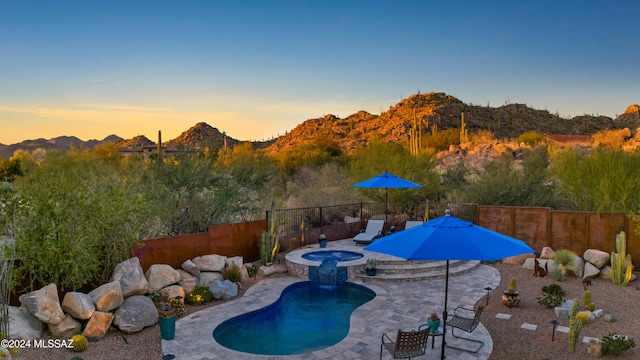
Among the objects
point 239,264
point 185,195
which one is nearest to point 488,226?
point 239,264

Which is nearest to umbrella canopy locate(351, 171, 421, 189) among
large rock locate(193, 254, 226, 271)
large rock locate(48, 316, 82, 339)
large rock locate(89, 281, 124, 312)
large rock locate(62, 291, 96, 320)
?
large rock locate(193, 254, 226, 271)

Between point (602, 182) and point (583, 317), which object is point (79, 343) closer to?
point (583, 317)

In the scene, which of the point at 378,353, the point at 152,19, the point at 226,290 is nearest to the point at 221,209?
the point at 226,290

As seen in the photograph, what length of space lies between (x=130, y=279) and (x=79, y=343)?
1805mm

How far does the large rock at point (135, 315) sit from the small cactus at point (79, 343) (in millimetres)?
797

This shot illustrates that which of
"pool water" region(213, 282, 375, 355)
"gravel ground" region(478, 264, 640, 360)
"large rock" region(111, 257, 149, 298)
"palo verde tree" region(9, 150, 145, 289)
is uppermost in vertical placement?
"palo verde tree" region(9, 150, 145, 289)

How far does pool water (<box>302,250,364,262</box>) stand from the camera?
44.5 ft

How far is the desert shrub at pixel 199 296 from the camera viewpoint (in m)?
10.0

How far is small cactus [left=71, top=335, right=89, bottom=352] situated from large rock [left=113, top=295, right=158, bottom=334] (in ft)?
2.62

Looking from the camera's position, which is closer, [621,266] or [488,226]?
[621,266]

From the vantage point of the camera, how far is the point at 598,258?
12.2m

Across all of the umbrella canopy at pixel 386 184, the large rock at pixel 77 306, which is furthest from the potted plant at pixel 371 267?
the large rock at pixel 77 306

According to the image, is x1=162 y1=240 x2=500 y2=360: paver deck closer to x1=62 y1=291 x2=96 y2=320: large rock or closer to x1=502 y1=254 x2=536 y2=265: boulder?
x1=502 y1=254 x2=536 y2=265: boulder

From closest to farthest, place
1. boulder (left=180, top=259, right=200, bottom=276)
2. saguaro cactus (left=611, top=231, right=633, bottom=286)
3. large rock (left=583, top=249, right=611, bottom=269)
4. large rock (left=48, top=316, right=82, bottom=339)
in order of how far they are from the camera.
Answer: large rock (left=48, top=316, right=82, bottom=339) → boulder (left=180, top=259, right=200, bottom=276) → saguaro cactus (left=611, top=231, right=633, bottom=286) → large rock (left=583, top=249, right=611, bottom=269)
